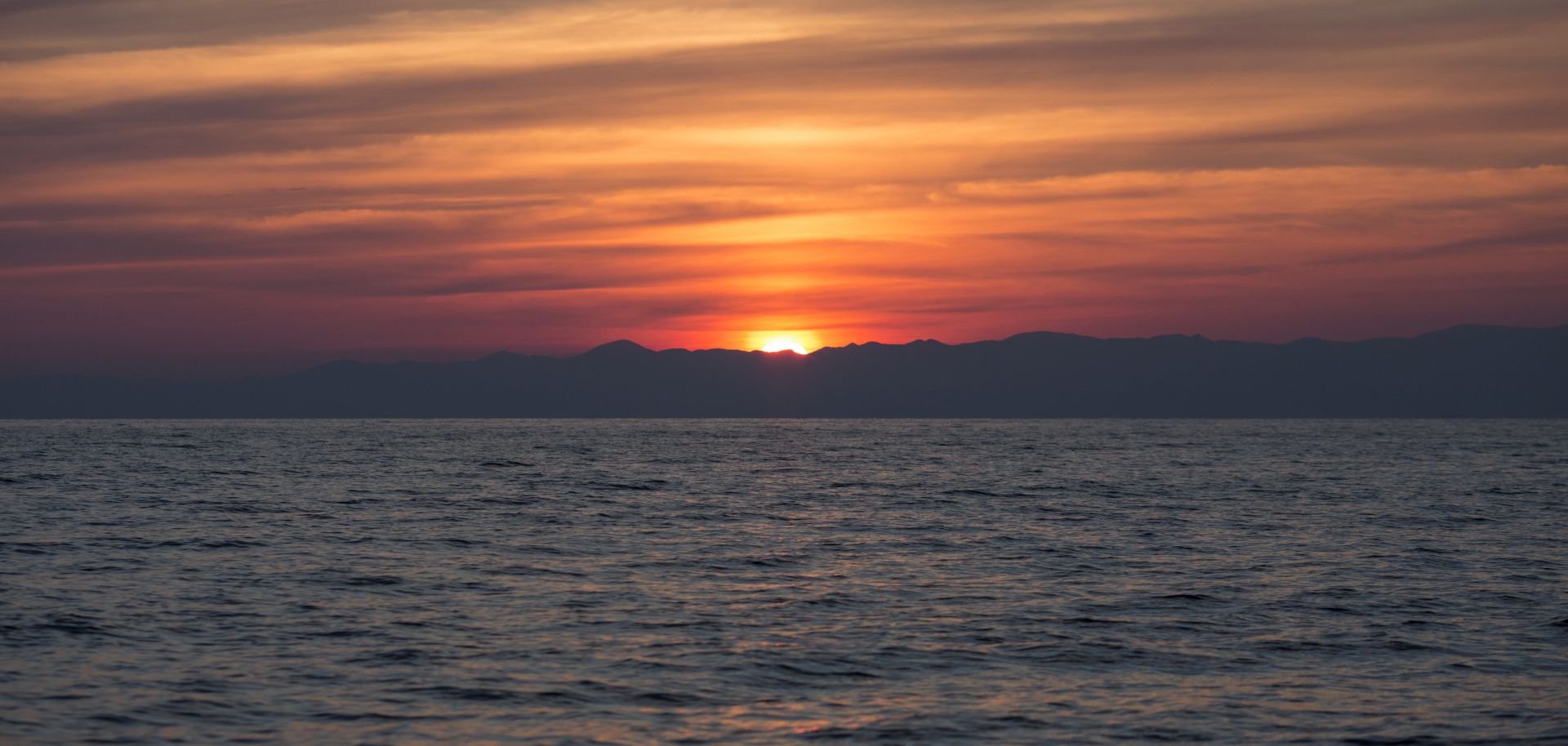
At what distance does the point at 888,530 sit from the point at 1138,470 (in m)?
58.7

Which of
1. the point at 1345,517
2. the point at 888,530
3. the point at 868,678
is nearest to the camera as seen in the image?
the point at 868,678

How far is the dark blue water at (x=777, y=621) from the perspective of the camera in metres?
20.7

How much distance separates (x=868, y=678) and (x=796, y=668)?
1447mm

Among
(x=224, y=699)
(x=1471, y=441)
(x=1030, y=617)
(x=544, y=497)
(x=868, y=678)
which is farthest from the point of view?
(x=1471, y=441)

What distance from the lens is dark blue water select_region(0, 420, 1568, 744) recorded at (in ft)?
67.9

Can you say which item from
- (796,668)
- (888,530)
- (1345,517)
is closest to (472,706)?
(796,668)

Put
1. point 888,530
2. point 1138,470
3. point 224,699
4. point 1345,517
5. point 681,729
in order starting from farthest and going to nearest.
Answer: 1. point 1138,470
2. point 1345,517
3. point 888,530
4. point 224,699
5. point 681,729

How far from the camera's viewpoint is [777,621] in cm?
2928

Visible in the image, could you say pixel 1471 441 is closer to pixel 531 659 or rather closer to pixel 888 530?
pixel 888 530

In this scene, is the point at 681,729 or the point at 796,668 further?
the point at 796,668

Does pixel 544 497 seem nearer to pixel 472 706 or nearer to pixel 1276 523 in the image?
pixel 1276 523

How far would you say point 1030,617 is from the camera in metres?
30.0

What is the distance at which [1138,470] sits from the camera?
10562cm

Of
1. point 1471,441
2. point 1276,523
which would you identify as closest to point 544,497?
point 1276,523
